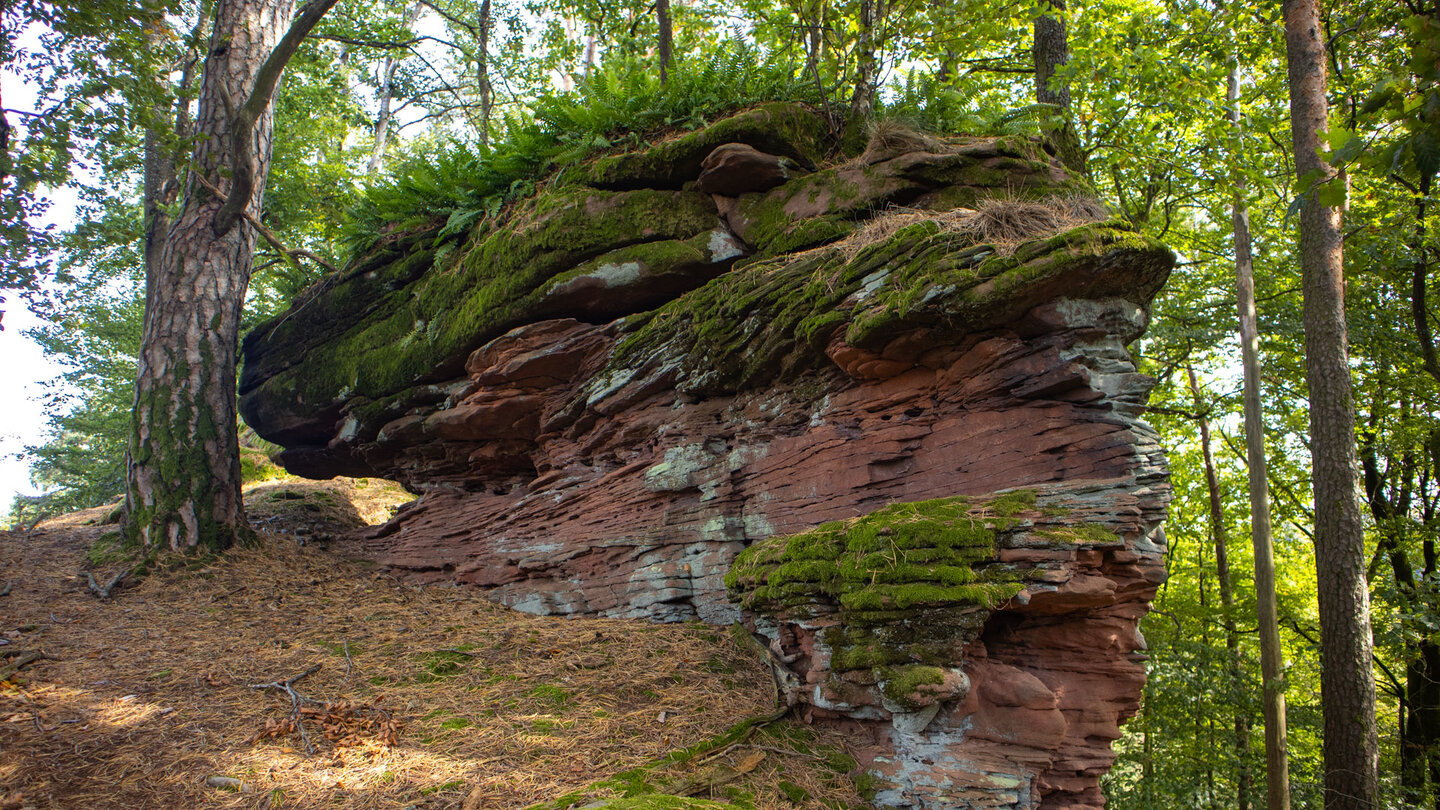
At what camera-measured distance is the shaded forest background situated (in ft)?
27.9

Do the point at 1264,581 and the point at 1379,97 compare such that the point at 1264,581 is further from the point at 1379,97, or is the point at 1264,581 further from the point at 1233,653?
the point at 1379,97

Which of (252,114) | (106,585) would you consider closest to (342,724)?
(106,585)

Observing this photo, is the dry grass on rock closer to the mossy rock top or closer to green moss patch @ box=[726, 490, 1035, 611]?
the mossy rock top

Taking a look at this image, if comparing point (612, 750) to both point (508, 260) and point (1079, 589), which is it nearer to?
point (1079, 589)

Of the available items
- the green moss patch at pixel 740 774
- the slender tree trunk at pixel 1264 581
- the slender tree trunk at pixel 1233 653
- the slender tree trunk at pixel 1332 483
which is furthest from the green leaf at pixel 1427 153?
the slender tree trunk at pixel 1233 653

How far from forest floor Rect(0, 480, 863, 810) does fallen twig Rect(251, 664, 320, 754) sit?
0.02 meters

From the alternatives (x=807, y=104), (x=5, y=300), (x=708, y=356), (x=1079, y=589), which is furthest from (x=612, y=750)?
(x=5, y=300)

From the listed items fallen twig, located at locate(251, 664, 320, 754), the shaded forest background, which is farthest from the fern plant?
fallen twig, located at locate(251, 664, 320, 754)

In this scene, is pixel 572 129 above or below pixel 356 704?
above

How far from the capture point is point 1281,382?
48.1ft

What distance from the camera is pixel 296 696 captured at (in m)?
5.49

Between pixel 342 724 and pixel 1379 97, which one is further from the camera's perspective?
pixel 342 724

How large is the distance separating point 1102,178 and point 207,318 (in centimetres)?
1721

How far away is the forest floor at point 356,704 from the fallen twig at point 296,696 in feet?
0.08
